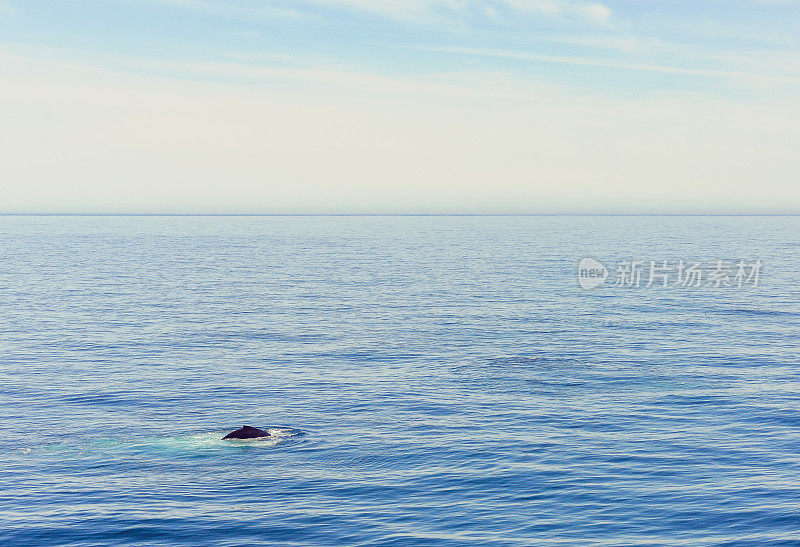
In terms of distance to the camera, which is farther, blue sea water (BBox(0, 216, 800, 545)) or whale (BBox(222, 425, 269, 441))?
whale (BBox(222, 425, 269, 441))

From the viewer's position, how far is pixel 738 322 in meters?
90.2

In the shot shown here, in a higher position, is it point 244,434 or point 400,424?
point 244,434

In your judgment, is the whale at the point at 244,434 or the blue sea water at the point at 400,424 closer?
the blue sea water at the point at 400,424

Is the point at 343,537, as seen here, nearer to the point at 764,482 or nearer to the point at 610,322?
the point at 764,482

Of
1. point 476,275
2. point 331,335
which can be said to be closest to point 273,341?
point 331,335

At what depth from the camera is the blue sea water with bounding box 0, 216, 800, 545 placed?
36.6 meters

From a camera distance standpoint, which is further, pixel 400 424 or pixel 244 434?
pixel 400 424

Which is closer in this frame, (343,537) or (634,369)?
(343,537)

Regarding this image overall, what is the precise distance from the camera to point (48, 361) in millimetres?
70000

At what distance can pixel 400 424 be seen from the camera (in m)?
51.6

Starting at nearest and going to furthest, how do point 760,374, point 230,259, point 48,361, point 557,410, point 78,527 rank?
point 78,527
point 557,410
point 760,374
point 48,361
point 230,259

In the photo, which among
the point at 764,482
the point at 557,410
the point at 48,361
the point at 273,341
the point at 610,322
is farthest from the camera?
the point at 610,322

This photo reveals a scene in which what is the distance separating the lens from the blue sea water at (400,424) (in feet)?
120

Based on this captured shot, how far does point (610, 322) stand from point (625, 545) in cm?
6145
